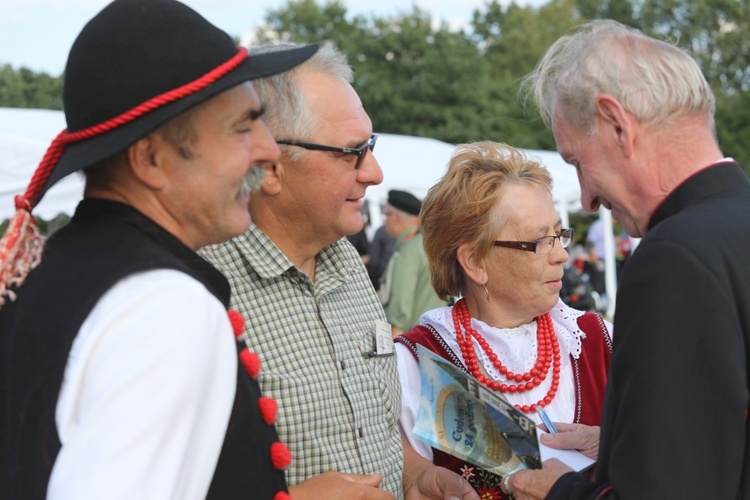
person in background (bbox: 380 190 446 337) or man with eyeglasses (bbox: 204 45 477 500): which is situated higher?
man with eyeglasses (bbox: 204 45 477 500)

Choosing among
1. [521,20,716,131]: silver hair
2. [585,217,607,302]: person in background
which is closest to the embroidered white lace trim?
[521,20,716,131]: silver hair

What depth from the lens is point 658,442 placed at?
1581mm

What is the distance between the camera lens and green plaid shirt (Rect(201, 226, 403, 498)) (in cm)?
213

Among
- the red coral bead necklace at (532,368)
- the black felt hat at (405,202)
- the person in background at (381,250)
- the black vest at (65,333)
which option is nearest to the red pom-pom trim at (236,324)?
the black vest at (65,333)

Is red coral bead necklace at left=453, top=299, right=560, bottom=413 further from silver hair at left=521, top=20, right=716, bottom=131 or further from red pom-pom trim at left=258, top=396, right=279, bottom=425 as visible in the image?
red pom-pom trim at left=258, top=396, right=279, bottom=425

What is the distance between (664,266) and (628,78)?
41 cm

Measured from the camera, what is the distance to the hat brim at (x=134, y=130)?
1.40m

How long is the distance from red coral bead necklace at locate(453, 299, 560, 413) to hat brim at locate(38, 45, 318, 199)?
1.49 meters

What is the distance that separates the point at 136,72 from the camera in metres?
1.44

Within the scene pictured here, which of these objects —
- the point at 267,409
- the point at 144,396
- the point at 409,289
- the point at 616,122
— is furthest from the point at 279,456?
the point at 409,289

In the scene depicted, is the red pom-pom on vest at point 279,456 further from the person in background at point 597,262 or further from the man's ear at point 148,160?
the person in background at point 597,262

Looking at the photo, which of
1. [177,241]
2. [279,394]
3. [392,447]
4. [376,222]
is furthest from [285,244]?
[376,222]

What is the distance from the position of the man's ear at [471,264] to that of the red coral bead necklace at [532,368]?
148mm

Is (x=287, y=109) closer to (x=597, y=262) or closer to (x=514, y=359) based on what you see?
(x=514, y=359)
